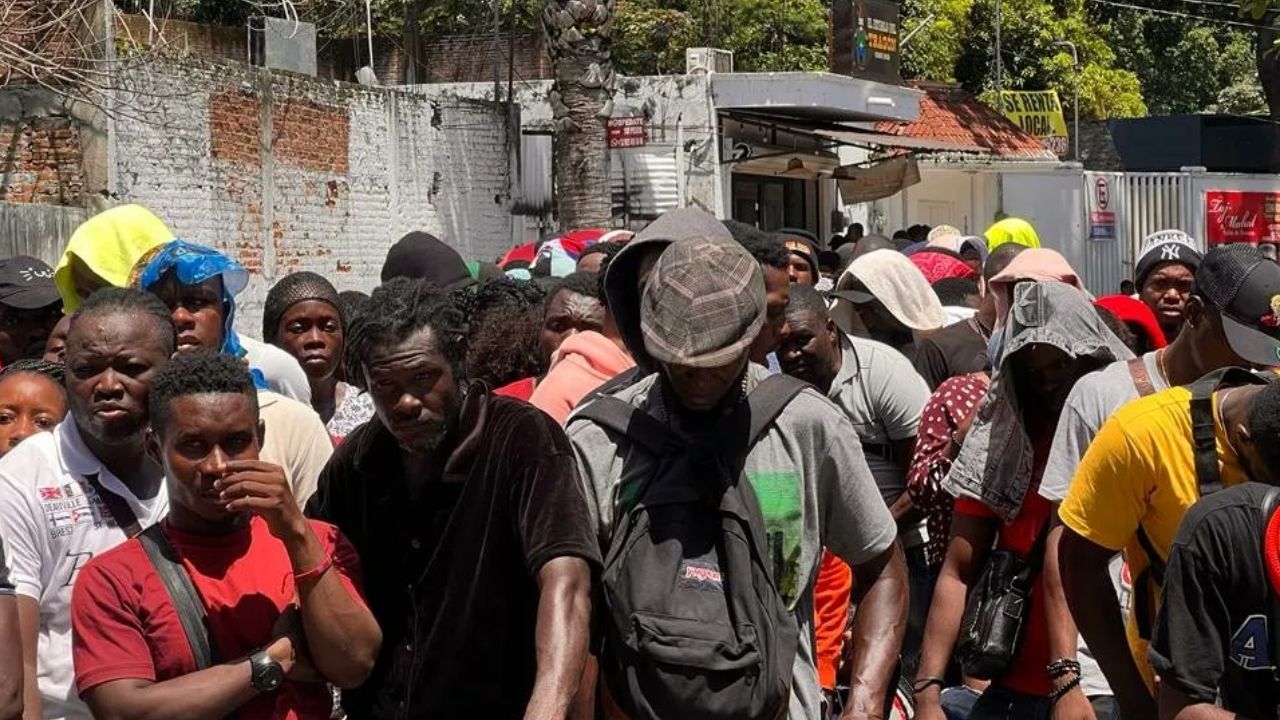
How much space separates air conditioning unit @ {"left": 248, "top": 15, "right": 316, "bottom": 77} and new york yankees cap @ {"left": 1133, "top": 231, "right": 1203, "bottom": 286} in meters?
9.43

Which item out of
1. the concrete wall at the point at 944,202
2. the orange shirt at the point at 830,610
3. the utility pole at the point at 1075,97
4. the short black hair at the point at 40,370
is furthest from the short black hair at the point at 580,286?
the utility pole at the point at 1075,97

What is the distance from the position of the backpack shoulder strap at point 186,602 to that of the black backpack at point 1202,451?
1946 mm

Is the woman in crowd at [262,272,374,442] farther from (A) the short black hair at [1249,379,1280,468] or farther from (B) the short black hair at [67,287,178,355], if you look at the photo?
(A) the short black hair at [1249,379,1280,468]

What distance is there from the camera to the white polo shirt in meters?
3.77

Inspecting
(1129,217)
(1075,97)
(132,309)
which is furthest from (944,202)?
(132,309)

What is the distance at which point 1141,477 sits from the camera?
398 cm

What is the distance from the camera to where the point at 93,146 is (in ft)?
43.8

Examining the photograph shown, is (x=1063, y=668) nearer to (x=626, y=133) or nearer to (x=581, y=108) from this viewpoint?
(x=581, y=108)

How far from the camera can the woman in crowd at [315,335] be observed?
6.26 meters

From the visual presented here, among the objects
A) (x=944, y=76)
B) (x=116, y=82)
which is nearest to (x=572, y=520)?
(x=116, y=82)

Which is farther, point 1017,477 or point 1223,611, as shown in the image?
point 1017,477

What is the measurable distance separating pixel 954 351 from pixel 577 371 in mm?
2705

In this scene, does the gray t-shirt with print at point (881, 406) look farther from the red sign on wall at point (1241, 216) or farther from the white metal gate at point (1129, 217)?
the white metal gate at point (1129, 217)

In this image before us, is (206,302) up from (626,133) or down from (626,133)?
down
